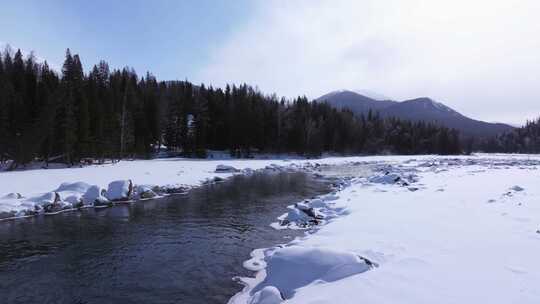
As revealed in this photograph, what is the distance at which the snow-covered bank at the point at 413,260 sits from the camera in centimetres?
713

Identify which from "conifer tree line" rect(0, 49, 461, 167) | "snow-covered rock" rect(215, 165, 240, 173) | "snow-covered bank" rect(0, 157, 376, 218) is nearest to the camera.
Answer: "snow-covered bank" rect(0, 157, 376, 218)

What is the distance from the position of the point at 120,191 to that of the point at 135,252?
1151 cm

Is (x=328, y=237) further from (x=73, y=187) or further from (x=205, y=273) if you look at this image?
(x=73, y=187)

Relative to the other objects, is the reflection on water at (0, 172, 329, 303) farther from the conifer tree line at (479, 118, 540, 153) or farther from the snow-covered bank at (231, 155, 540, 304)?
the conifer tree line at (479, 118, 540, 153)

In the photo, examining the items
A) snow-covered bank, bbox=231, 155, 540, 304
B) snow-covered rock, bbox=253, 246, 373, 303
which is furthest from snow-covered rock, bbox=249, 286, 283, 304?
snow-covered rock, bbox=253, 246, 373, 303

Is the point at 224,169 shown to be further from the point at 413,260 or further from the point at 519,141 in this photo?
the point at 519,141

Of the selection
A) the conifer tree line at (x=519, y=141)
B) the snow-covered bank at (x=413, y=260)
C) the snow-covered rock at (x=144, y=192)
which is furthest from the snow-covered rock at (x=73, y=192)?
the conifer tree line at (x=519, y=141)

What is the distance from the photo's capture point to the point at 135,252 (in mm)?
12922

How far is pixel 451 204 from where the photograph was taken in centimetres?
1744

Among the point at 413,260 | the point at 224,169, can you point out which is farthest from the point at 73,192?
the point at 224,169

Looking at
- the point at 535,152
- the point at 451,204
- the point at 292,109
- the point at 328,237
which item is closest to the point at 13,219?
the point at 328,237

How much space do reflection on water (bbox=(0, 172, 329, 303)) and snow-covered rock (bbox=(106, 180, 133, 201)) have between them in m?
1.52

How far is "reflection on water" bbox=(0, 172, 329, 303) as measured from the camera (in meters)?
9.59

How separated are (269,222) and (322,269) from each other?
891 cm
